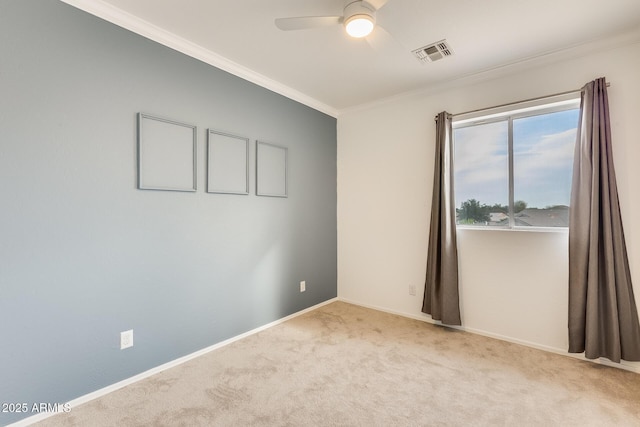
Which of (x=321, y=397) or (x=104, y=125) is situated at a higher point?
(x=104, y=125)

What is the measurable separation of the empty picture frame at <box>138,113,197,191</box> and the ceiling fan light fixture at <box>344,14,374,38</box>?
1422mm

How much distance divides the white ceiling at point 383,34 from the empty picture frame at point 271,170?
2.19 ft

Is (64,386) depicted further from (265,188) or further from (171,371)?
(265,188)

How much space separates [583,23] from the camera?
81.0 inches

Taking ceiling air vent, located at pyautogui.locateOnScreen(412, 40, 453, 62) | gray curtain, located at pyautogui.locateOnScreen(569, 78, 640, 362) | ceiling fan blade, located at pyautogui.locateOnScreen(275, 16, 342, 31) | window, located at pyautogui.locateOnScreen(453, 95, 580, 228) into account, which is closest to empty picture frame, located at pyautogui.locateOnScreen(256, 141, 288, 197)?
ceiling fan blade, located at pyautogui.locateOnScreen(275, 16, 342, 31)

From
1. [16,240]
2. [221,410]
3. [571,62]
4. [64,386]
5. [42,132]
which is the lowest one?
[221,410]

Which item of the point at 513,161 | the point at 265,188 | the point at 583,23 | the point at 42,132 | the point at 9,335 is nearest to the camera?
the point at 9,335

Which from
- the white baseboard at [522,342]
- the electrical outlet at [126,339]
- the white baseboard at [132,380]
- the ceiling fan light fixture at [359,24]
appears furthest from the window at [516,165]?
the electrical outlet at [126,339]

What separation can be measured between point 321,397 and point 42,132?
2317 mm

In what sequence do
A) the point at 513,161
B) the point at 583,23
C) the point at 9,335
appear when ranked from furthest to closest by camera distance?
1. the point at 513,161
2. the point at 583,23
3. the point at 9,335

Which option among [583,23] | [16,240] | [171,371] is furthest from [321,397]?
[583,23]

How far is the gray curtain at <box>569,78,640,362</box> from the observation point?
2133mm

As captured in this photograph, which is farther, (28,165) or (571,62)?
(571,62)

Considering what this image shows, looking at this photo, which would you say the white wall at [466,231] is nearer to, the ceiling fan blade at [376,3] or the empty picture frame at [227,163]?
the empty picture frame at [227,163]
